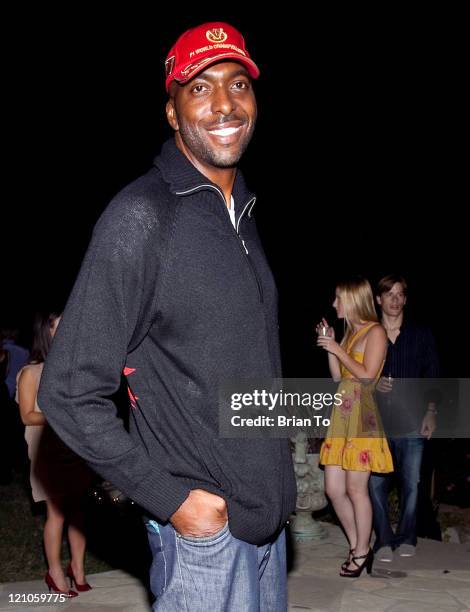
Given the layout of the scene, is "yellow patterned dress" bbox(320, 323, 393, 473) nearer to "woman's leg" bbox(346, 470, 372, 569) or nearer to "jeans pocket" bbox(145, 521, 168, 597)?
"woman's leg" bbox(346, 470, 372, 569)

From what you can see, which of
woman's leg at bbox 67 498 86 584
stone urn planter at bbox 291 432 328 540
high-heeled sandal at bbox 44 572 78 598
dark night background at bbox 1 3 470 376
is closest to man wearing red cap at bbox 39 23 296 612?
woman's leg at bbox 67 498 86 584

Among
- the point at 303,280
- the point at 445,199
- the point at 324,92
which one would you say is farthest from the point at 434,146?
the point at 303,280

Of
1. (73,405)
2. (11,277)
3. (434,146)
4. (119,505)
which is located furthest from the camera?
(11,277)

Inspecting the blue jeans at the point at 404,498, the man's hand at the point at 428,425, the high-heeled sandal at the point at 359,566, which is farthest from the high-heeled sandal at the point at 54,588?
the man's hand at the point at 428,425

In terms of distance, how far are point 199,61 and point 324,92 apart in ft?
53.8

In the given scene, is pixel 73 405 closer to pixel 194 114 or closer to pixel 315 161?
pixel 194 114

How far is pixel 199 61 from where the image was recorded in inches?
92.7

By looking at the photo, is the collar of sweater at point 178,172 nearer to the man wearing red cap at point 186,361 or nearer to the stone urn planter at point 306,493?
the man wearing red cap at point 186,361

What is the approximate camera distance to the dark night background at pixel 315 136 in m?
16.1

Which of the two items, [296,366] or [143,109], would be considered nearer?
[296,366]

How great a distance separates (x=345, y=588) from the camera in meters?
5.95

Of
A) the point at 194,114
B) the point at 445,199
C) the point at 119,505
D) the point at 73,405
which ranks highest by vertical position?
the point at 445,199

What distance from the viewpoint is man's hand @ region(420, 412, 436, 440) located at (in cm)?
676

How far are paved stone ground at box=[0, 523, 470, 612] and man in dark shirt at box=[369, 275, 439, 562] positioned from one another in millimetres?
261
